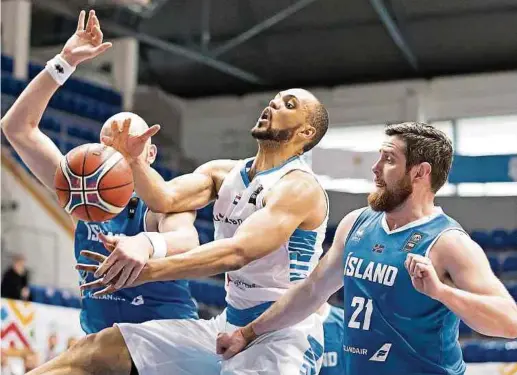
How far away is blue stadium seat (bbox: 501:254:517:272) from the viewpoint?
16547 mm

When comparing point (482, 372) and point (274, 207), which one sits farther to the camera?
point (482, 372)

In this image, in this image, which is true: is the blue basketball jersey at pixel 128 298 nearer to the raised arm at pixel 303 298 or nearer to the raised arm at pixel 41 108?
the raised arm at pixel 41 108

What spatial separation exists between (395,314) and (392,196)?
21.0 inches

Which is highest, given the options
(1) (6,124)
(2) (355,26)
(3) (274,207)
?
(2) (355,26)

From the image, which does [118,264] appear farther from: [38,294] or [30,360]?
[38,294]

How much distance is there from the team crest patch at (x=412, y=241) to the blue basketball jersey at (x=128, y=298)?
4.75 feet

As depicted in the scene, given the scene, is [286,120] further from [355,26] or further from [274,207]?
[355,26]

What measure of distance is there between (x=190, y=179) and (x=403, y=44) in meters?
12.7

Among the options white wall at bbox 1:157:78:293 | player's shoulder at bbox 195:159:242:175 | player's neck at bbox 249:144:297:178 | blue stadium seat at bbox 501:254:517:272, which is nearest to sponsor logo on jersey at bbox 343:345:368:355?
player's neck at bbox 249:144:297:178

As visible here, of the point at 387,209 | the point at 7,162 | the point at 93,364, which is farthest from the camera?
the point at 7,162

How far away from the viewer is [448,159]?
4254 mm

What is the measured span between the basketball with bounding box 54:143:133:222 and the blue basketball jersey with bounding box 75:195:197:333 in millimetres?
729

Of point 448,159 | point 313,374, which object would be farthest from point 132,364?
point 448,159

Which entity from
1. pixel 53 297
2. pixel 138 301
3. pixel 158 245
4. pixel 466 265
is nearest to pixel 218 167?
pixel 138 301
